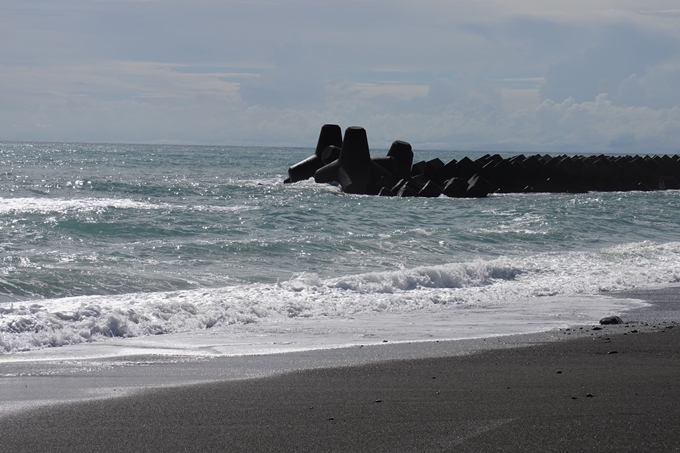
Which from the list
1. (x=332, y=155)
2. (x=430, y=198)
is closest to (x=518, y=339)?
(x=430, y=198)

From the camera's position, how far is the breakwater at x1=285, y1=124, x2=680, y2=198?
25.3 m

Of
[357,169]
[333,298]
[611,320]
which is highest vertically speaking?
[357,169]

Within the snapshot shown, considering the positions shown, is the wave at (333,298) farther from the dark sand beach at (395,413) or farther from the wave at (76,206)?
the wave at (76,206)

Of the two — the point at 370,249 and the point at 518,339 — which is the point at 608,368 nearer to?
the point at 518,339

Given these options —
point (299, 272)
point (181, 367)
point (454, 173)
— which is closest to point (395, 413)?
point (181, 367)

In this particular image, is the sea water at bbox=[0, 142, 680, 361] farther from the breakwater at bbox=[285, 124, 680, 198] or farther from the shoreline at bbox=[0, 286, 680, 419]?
the breakwater at bbox=[285, 124, 680, 198]

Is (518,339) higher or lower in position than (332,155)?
lower

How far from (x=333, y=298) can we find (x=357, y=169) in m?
17.6

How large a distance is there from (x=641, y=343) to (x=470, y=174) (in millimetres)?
23141

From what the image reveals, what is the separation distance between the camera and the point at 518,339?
636 centimetres

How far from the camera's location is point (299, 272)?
33.4ft

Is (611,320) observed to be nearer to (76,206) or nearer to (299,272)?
(299,272)

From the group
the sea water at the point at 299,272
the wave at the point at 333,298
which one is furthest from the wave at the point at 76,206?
the wave at the point at 333,298

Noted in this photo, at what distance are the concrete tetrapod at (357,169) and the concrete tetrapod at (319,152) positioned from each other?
10.7ft
